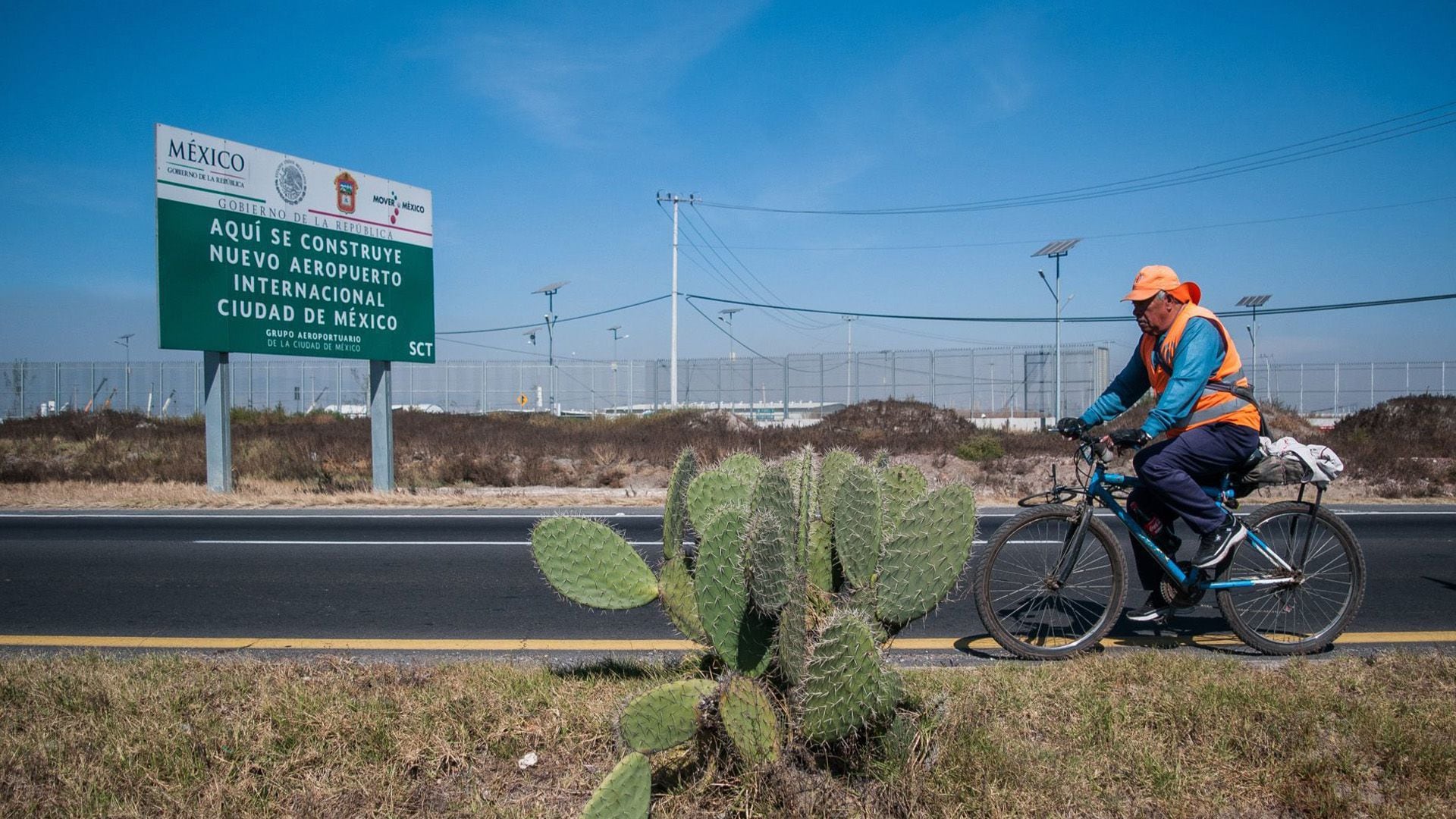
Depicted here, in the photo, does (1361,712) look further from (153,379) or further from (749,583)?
(153,379)

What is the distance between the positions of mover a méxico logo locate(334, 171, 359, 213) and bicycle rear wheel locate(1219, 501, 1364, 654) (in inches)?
464

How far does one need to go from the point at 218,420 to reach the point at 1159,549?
1127 cm

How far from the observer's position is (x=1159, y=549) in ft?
13.6

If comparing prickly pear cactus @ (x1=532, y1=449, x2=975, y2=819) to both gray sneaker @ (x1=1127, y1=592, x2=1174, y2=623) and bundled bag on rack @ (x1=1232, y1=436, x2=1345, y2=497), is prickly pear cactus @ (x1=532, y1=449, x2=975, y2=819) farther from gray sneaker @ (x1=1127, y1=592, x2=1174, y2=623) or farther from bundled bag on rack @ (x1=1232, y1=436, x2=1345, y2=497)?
bundled bag on rack @ (x1=1232, y1=436, x2=1345, y2=497)

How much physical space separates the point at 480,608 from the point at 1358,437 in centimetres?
1916

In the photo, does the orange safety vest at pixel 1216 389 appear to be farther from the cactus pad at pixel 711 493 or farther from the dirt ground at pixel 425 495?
the dirt ground at pixel 425 495

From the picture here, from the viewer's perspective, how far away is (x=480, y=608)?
537 centimetres

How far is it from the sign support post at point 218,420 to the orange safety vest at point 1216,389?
10900 mm

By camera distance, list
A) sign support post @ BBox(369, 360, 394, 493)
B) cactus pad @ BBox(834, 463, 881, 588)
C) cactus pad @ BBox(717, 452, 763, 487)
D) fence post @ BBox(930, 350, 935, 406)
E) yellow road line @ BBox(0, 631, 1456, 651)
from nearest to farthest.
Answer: cactus pad @ BBox(834, 463, 881, 588) < cactus pad @ BBox(717, 452, 763, 487) < yellow road line @ BBox(0, 631, 1456, 651) < sign support post @ BBox(369, 360, 394, 493) < fence post @ BBox(930, 350, 935, 406)

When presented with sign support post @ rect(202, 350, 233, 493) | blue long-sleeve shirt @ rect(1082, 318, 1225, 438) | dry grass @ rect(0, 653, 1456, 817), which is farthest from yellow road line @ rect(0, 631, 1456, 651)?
sign support post @ rect(202, 350, 233, 493)

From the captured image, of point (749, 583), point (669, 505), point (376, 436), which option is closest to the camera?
point (749, 583)

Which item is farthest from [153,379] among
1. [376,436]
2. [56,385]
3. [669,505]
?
[669,505]

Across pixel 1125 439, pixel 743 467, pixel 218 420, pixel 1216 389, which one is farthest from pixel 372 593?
pixel 218 420

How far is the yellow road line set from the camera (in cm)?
440
